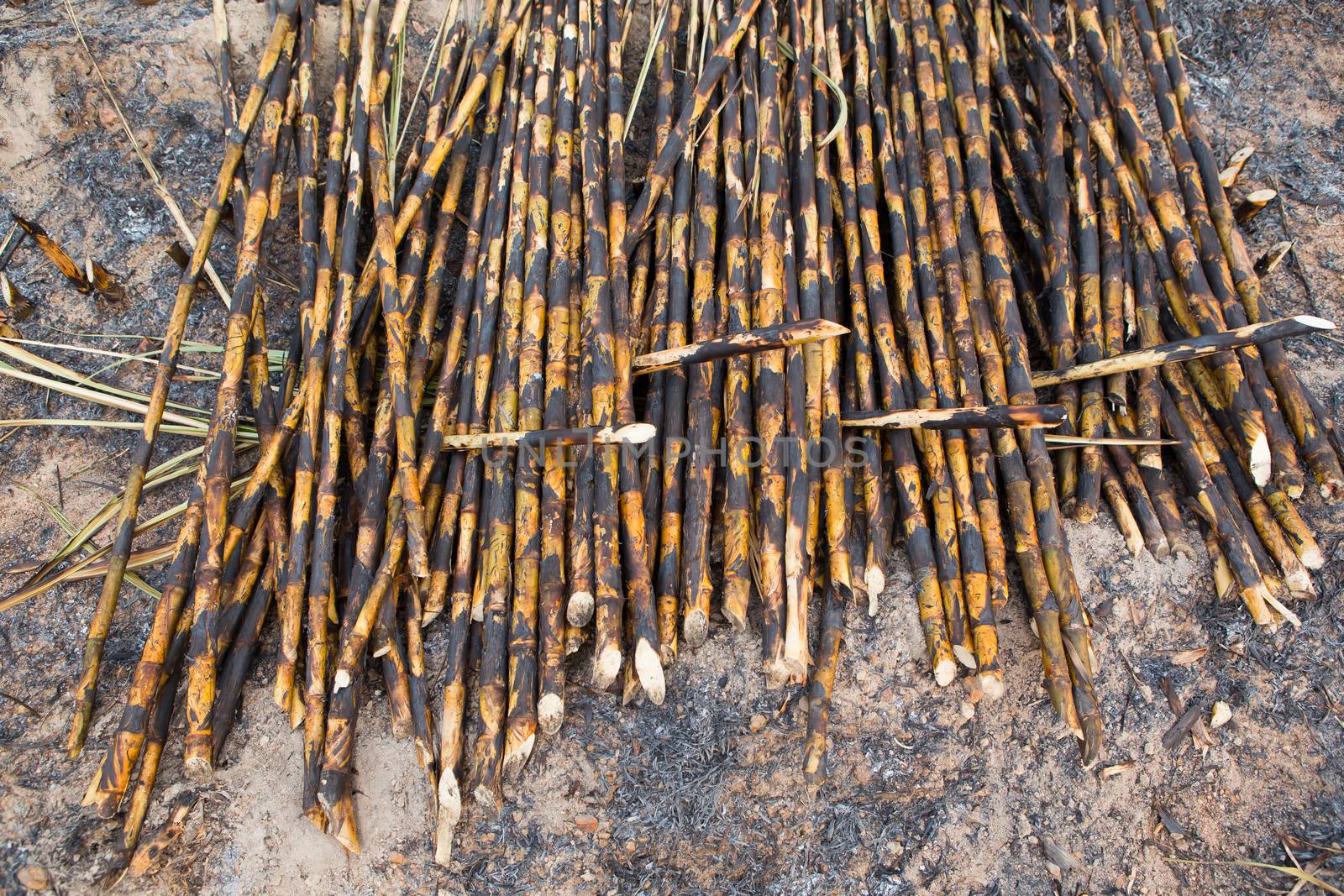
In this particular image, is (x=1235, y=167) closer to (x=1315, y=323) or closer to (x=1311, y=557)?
(x=1315, y=323)

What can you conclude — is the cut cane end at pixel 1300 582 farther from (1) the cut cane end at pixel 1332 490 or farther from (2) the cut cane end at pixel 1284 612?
(1) the cut cane end at pixel 1332 490

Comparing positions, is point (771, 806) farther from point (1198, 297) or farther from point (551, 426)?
point (1198, 297)

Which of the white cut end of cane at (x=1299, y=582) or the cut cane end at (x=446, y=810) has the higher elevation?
the white cut end of cane at (x=1299, y=582)

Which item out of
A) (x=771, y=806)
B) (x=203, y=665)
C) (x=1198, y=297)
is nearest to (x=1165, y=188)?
(x=1198, y=297)

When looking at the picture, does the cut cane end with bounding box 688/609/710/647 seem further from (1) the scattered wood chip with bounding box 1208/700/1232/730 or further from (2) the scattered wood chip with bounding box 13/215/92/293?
(2) the scattered wood chip with bounding box 13/215/92/293

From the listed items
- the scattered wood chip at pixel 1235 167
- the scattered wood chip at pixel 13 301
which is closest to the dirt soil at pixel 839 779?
the scattered wood chip at pixel 13 301

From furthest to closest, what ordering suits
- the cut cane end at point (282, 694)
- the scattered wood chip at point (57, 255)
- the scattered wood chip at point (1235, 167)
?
the scattered wood chip at point (1235, 167) < the scattered wood chip at point (57, 255) < the cut cane end at point (282, 694)

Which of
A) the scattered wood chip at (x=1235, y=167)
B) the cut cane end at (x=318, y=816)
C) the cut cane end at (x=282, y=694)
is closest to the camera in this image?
the cut cane end at (x=318, y=816)
